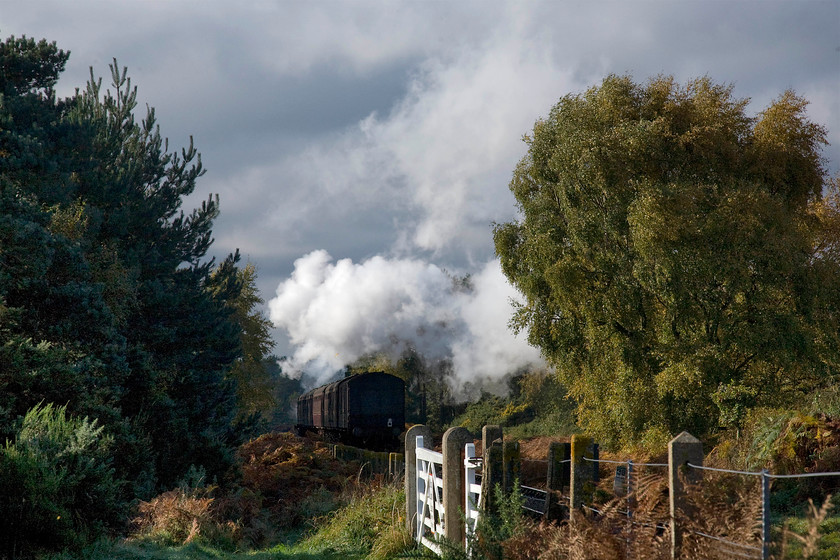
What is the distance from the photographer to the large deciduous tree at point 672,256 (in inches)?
701

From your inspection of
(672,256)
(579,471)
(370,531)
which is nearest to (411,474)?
(370,531)

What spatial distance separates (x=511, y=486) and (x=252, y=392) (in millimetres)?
33409

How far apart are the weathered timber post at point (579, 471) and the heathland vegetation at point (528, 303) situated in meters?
5.03

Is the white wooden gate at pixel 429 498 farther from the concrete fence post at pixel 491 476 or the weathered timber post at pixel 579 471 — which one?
the weathered timber post at pixel 579 471

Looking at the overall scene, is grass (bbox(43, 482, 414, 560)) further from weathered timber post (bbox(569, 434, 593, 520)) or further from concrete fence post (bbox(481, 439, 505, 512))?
weathered timber post (bbox(569, 434, 593, 520))

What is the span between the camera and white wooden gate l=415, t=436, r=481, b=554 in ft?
27.9

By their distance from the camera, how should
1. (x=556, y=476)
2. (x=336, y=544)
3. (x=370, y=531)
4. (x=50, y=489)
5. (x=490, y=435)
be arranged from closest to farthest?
(x=556, y=476), (x=490, y=435), (x=50, y=489), (x=370, y=531), (x=336, y=544)

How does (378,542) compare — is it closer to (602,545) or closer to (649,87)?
(602,545)

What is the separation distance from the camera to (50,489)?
1016cm

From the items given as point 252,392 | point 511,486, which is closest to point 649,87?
point 511,486

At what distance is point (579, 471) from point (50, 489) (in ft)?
23.8

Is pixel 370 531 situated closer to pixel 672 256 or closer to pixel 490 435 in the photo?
pixel 490 435

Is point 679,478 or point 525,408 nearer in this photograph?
point 679,478

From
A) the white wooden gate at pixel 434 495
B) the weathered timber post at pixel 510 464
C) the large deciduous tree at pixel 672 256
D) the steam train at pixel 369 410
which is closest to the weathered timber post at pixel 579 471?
the weathered timber post at pixel 510 464
